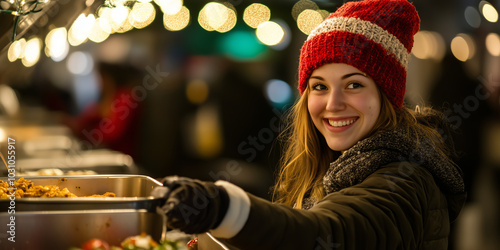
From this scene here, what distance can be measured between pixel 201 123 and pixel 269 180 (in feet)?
4.09

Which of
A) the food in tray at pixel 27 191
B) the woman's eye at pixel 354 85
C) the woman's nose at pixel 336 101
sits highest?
the woman's eye at pixel 354 85

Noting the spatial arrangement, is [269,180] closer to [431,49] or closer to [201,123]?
[201,123]

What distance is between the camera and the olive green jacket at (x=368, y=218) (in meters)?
0.93

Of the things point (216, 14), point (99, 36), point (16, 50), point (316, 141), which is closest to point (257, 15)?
point (216, 14)

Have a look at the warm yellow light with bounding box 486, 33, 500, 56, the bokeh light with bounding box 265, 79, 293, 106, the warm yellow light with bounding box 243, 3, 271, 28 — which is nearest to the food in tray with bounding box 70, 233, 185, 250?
the warm yellow light with bounding box 486, 33, 500, 56

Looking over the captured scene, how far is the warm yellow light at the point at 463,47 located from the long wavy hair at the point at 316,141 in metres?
2.73

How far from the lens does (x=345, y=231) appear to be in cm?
103

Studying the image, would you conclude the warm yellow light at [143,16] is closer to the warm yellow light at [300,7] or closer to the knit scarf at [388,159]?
the warm yellow light at [300,7]

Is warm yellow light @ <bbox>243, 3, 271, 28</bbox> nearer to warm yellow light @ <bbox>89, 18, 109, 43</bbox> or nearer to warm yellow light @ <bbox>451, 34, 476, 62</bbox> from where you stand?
warm yellow light @ <bbox>89, 18, 109, 43</bbox>

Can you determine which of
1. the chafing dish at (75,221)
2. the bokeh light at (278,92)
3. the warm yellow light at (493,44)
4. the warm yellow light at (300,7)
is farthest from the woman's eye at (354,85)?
the warm yellow light at (300,7)

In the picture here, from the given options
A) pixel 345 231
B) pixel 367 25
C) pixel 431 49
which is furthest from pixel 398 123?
pixel 431 49

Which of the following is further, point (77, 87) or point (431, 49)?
point (77, 87)

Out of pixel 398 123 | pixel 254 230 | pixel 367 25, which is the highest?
pixel 367 25

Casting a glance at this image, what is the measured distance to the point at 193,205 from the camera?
0.83 meters
